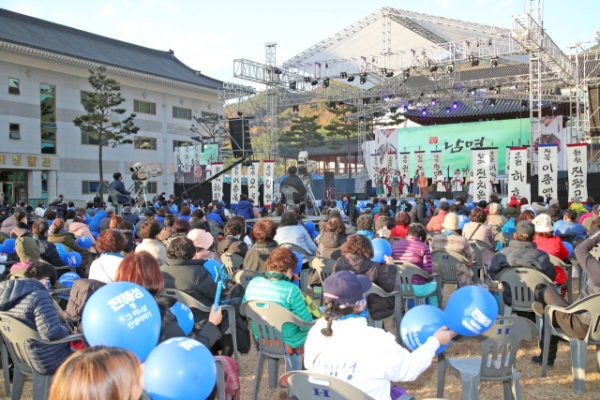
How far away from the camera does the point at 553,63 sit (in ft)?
50.7

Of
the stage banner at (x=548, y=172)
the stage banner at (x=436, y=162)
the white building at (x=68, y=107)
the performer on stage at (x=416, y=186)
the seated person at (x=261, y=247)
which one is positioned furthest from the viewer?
the performer on stage at (x=416, y=186)

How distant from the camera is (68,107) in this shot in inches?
872

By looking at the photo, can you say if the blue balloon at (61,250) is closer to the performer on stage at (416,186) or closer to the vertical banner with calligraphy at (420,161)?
the vertical banner with calligraphy at (420,161)

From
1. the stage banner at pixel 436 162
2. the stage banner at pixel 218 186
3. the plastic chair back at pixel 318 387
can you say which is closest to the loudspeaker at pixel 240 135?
the stage banner at pixel 218 186

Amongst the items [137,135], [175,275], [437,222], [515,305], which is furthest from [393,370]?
[137,135]

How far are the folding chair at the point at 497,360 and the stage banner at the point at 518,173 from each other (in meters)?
10.9

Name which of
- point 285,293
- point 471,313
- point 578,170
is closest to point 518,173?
point 578,170

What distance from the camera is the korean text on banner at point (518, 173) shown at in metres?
12.8

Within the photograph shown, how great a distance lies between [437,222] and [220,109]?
22.5m

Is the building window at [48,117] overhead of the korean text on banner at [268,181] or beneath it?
overhead

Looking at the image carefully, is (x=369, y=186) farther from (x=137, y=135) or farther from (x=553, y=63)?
(x=137, y=135)

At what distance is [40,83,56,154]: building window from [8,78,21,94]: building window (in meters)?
1.02

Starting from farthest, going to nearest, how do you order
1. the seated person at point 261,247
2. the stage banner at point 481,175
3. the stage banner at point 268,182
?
A: the stage banner at point 268,182 → the stage banner at point 481,175 → the seated person at point 261,247

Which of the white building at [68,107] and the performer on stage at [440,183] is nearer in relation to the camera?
the white building at [68,107]
